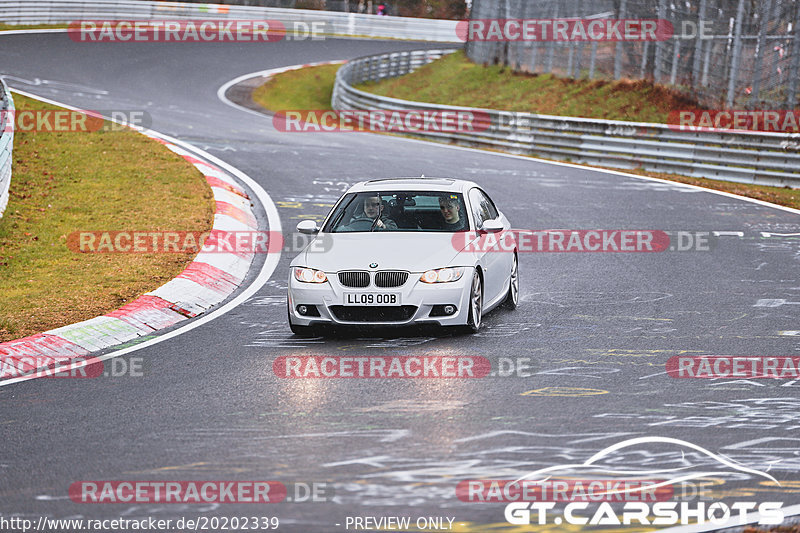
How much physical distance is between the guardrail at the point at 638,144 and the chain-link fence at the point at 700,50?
70.6 inches

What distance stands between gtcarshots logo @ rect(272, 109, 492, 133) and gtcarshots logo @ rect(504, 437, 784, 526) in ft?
70.4

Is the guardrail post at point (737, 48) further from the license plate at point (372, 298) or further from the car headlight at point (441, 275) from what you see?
the license plate at point (372, 298)

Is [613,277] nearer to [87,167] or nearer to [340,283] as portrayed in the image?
[340,283]

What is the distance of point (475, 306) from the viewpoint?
9.84 metres

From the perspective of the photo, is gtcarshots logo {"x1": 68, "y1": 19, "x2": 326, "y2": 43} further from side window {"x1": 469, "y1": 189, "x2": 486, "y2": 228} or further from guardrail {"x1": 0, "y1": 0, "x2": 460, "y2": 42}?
side window {"x1": 469, "y1": 189, "x2": 486, "y2": 228}

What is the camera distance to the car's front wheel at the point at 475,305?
9727mm

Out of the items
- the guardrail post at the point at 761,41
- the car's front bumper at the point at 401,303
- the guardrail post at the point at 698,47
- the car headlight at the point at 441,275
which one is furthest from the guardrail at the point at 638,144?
A: the car's front bumper at the point at 401,303

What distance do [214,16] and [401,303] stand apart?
42882 millimetres

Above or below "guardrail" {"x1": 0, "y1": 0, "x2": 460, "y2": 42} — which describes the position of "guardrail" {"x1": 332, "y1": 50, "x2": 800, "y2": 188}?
below

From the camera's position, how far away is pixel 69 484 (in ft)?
19.7

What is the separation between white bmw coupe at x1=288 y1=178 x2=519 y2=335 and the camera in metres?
9.50

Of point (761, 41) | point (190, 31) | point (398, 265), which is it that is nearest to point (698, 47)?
point (761, 41)
